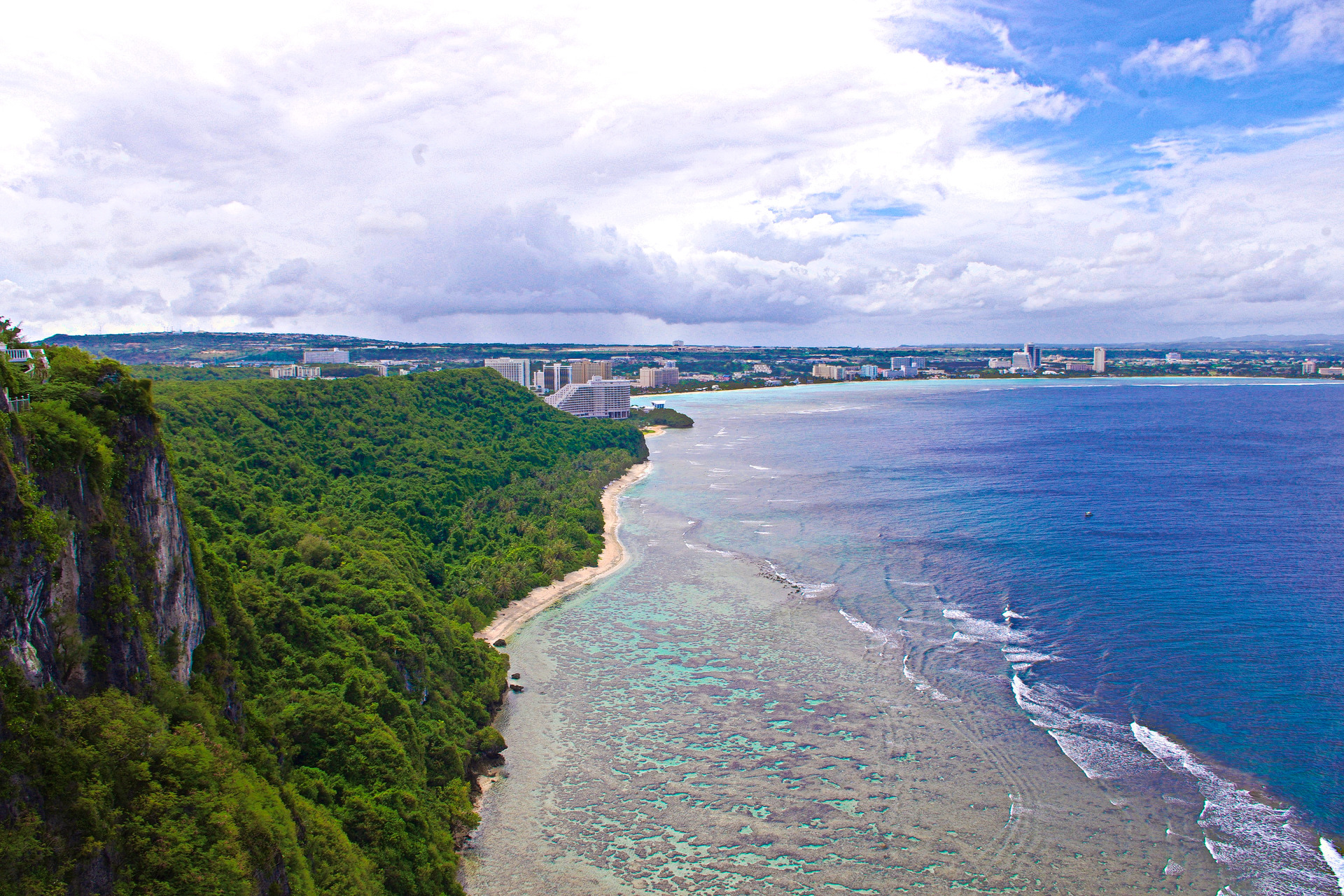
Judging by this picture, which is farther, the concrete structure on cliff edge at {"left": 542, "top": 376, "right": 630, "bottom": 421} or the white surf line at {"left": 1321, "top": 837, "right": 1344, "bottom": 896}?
the concrete structure on cliff edge at {"left": 542, "top": 376, "right": 630, "bottom": 421}

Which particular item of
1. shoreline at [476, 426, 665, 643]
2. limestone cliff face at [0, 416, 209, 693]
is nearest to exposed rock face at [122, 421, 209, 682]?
limestone cliff face at [0, 416, 209, 693]

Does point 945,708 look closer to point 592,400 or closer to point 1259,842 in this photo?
point 1259,842

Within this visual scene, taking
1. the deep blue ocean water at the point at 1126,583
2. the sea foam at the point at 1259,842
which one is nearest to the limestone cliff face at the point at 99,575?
the sea foam at the point at 1259,842

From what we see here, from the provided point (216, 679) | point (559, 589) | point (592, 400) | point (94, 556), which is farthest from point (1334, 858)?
point (592, 400)

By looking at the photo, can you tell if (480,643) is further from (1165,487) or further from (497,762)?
(1165,487)

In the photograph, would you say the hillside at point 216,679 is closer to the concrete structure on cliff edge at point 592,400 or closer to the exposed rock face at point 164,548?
the exposed rock face at point 164,548

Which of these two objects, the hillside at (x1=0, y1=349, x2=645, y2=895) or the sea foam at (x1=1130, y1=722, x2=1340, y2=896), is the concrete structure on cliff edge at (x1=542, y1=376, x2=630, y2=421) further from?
the sea foam at (x1=1130, y1=722, x2=1340, y2=896)
